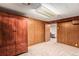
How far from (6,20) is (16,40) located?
2.79ft

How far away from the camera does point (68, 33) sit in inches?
210

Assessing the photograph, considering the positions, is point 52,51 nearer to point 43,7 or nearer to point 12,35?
point 12,35

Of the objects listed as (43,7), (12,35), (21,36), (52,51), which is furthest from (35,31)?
(43,7)

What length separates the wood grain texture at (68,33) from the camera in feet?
15.5

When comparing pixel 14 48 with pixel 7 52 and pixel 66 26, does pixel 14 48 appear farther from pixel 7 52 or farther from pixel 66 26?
pixel 66 26

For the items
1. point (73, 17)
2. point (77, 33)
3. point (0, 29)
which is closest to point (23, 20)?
point (0, 29)

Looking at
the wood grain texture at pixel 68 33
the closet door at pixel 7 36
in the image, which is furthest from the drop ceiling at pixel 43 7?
the wood grain texture at pixel 68 33

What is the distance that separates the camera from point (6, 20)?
108 inches

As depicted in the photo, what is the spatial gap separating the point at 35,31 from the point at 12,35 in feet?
9.06

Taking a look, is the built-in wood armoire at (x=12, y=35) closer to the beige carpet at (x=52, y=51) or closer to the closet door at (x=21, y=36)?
the closet door at (x=21, y=36)

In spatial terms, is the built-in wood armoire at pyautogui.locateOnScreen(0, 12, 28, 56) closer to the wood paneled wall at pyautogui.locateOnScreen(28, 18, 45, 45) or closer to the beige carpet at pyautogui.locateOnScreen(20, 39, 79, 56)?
the beige carpet at pyautogui.locateOnScreen(20, 39, 79, 56)

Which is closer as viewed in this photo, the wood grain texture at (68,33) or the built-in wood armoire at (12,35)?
the built-in wood armoire at (12,35)

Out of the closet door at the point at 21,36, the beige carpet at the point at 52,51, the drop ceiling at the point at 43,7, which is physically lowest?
the beige carpet at the point at 52,51

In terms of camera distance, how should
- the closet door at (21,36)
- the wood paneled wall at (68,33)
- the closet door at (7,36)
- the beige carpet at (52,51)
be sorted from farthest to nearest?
the wood paneled wall at (68,33) < the beige carpet at (52,51) < the closet door at (21,36) < the closet door at (7,36)
